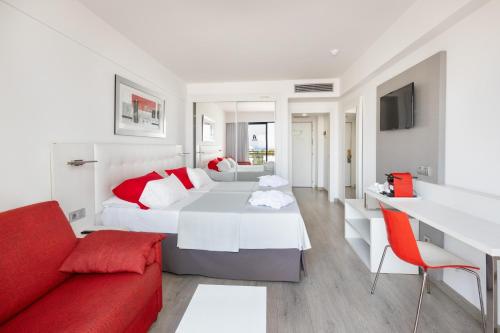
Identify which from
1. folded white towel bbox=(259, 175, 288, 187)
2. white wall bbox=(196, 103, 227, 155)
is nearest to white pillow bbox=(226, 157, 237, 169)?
white wall bbox=(196, 103, 227, 155)

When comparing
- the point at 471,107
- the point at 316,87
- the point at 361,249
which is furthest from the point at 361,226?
the point at 316,87

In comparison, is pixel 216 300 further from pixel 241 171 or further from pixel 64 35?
pixel 241 171

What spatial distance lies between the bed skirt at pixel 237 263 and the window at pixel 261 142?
2.92 metres

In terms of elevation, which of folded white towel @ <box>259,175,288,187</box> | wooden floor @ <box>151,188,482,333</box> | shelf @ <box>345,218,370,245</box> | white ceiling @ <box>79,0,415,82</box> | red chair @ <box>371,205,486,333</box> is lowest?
wooden floor @ <box>151,188,482,333</box>

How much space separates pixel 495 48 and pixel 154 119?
3.61 meters

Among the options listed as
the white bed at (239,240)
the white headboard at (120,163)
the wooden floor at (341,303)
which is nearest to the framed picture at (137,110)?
the white headboard at (120,163)

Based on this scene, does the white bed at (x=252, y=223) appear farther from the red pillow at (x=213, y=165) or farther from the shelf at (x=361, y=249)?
the red pillow at (x=213, y=165)

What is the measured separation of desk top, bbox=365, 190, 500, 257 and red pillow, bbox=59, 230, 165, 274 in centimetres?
185

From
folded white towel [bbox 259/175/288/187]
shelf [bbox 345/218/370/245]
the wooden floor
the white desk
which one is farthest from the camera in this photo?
folded white towel [bbox 259/175/288/187]

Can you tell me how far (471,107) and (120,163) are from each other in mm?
3253

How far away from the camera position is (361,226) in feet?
10.00

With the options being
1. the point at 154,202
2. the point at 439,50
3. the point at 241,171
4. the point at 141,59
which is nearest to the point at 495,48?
the point at 439,50

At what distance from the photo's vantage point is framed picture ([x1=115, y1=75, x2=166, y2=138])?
289 cm

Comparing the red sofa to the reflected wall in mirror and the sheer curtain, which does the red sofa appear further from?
the sheer curtain
